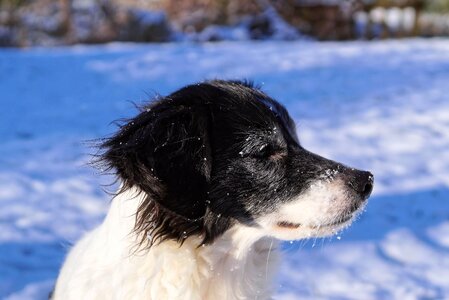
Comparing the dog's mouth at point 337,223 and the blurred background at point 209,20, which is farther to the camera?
the blurred background at point 209,20

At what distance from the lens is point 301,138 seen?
6816 millimetres

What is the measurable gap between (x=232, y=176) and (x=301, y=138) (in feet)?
14.8

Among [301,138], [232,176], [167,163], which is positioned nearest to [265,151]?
[232,176]

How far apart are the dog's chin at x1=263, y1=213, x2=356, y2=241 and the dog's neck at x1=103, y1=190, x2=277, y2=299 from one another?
82mm

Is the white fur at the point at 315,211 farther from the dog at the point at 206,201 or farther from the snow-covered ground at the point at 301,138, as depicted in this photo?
the snow-covered ground at the point at 301,138

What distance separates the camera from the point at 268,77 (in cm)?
995

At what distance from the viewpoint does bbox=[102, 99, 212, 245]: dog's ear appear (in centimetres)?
217

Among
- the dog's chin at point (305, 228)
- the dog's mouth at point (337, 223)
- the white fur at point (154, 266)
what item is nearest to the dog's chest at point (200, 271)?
the white fur at point (154, 266)

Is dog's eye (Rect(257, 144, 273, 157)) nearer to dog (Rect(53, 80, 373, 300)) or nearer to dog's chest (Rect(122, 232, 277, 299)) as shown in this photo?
dog (Rect(53, 80, 373, 300))

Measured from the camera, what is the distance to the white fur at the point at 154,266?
2.33m

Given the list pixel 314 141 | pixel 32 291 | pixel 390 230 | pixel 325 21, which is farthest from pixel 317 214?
pixel 325 21

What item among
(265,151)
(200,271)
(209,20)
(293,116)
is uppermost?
(265,151)

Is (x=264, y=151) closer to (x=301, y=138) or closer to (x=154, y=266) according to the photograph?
(x=154, y=266)

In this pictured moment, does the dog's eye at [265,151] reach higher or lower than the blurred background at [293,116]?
higher
